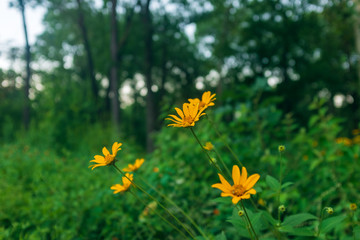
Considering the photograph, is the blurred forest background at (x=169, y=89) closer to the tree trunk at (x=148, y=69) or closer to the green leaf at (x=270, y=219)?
the tree trunk at (x=148, y=69)

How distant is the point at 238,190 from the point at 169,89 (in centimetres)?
1647

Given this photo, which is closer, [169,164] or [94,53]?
[169,164]

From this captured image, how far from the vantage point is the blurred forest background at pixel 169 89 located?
85.4 inches

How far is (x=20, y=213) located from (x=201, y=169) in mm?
1214

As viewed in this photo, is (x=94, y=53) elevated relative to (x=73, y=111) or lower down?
elevated

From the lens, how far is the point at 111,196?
6.09ft

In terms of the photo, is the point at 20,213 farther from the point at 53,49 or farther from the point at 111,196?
the point at 53,49

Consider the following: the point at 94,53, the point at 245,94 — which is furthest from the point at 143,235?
the point at 94,53

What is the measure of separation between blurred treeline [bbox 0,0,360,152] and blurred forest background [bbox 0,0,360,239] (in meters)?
0.03

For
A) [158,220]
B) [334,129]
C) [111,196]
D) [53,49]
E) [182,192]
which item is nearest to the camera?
[158,220]

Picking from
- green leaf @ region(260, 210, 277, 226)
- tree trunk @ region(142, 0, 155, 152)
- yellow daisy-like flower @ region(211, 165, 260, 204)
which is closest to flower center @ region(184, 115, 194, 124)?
yellow daisy-like flower @ region(211, 165, 260, 204)

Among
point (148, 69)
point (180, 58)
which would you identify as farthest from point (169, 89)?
point (148, 69)

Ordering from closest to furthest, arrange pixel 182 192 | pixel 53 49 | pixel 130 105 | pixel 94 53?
pixel 182 192 → pixel 94 53 → pixel 53 49 → pixel 130 105

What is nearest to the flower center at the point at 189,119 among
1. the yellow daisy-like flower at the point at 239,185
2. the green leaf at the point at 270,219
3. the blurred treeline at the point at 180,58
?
the yellow daisy-like flower at the point at 239,185
